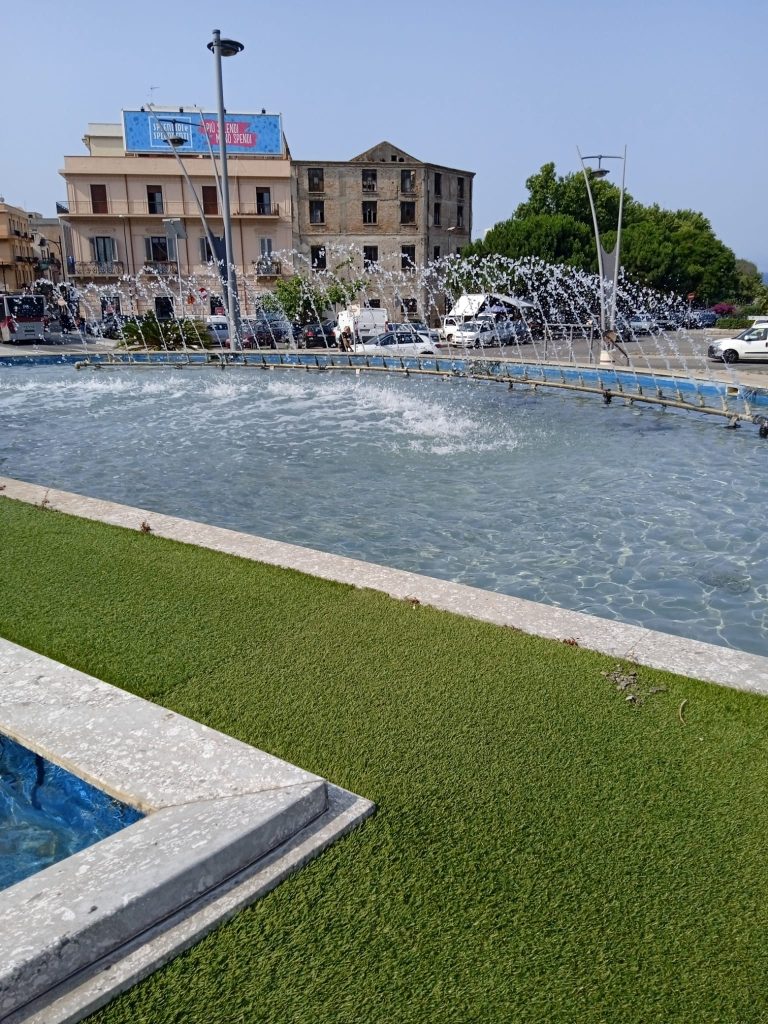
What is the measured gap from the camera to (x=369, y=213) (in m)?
48.5

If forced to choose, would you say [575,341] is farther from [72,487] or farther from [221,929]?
[221,929]

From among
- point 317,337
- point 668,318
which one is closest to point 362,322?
point 317,337

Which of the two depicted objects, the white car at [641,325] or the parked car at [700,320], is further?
the parked car at [700,320]

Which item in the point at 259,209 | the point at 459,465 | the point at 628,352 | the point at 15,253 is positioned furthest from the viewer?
the point at 15,253

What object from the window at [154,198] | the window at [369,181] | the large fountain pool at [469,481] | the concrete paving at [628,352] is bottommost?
the large fountain pool at [469,481]

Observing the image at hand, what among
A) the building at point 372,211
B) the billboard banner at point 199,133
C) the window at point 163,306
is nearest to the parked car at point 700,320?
the building at point 372,211

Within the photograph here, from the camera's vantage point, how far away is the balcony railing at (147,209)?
46.6 metres

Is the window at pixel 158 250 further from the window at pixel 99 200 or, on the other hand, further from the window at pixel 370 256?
the window at pixel 370 256

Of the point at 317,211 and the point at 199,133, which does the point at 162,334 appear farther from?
the point at 199,133

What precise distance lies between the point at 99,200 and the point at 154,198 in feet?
9.87

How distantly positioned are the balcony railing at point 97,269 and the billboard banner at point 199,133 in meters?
7.10

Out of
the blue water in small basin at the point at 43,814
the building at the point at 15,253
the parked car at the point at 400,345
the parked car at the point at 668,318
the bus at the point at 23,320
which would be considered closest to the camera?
the blue water in small basin at the point at 43,814

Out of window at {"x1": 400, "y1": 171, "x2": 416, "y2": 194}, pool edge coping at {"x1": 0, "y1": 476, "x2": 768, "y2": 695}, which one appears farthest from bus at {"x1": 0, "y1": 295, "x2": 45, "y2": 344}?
A: pool edge coping at {"x1": 0, "y1": 476, "x2": 768, "y2": 695}

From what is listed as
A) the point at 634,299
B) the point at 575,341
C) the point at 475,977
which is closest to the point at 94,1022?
the point at 475,977
